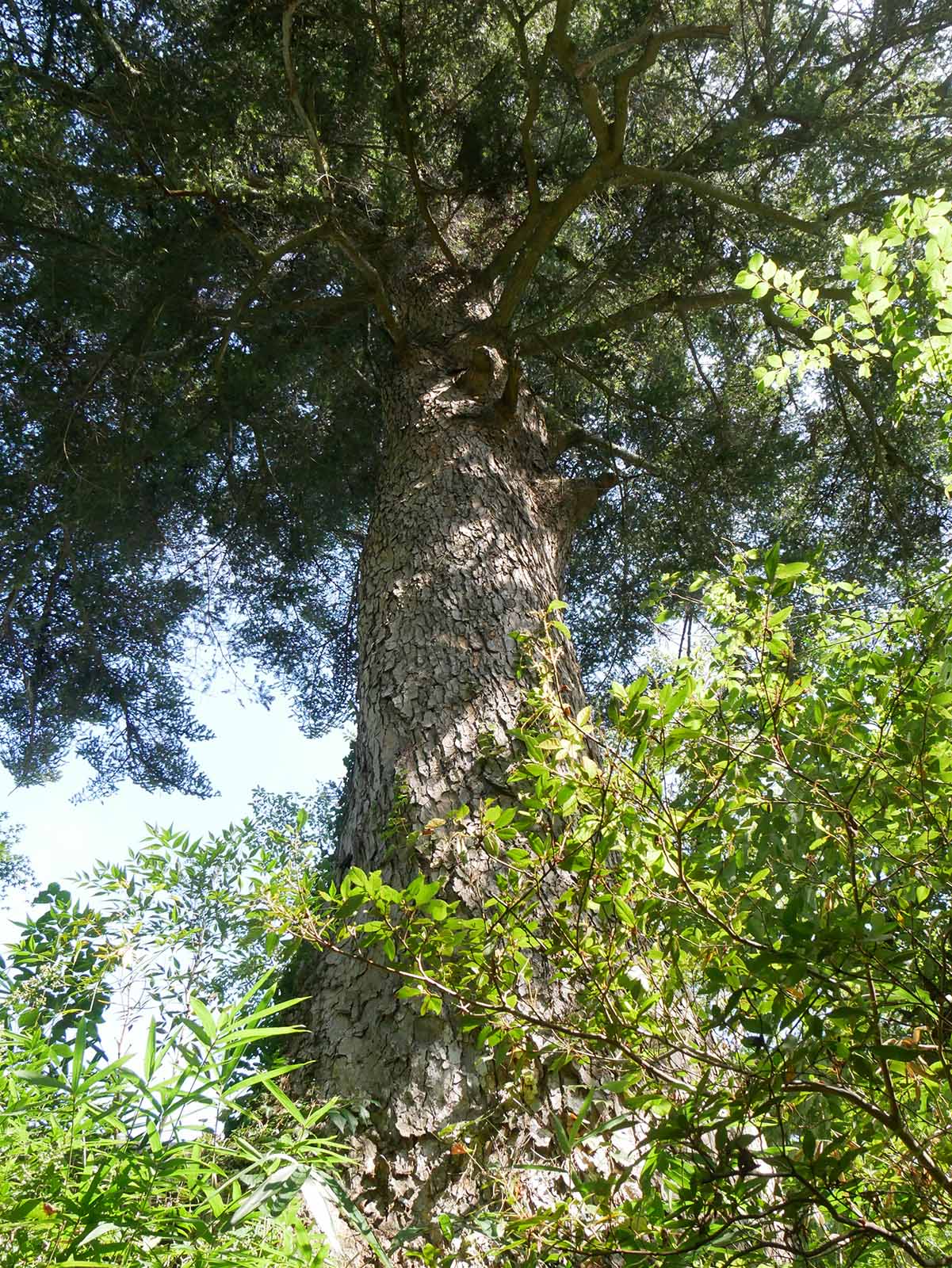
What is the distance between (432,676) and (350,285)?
4.40m

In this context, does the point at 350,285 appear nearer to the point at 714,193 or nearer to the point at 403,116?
Result: the point at 403,116

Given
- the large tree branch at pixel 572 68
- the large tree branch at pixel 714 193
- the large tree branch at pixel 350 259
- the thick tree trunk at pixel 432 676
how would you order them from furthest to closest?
the large tree branch at pixel 714 193
the large tree branch at pixel 350 259
the large tree branch at pixel 572 68
the thick tree trunk at pixel 432 676

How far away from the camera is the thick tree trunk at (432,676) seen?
6.50 ft

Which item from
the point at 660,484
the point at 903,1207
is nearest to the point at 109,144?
the point at 660,484

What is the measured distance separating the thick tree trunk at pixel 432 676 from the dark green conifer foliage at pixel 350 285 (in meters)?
0.64

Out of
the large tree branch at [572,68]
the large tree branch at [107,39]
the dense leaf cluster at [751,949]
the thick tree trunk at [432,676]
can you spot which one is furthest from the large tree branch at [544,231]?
the dense leaf cluster at [751,949]

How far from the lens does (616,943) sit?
1.32 m

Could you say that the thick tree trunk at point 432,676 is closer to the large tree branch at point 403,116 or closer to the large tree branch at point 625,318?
the large tree branch at point 625,318

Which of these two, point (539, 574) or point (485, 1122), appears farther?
point (539, 574)

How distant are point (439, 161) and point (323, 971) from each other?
6.31 m

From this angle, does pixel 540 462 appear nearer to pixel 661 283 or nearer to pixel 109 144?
pixel 661 283

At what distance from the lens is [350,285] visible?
21.0 ft

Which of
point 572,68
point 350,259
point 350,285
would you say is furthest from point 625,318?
point 350,285

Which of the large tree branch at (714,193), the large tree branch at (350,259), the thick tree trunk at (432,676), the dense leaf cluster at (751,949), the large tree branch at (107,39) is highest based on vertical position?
the large tree branch at (107,39)
